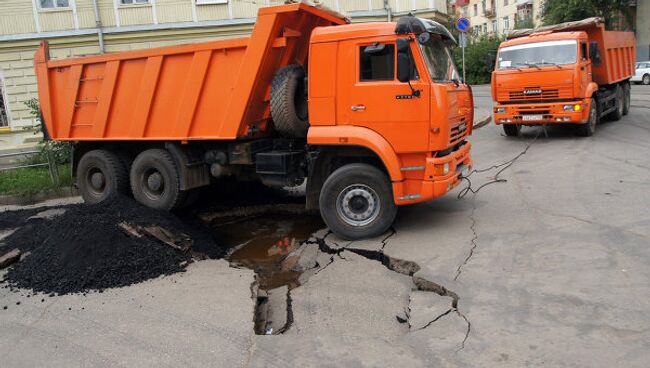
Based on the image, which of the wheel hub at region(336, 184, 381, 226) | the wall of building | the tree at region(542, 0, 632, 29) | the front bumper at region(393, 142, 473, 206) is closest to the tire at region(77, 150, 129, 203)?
the wheel hub at region(336, 184, 381, 226)

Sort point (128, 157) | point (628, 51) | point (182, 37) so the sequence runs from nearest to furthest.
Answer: point (128, 157) < point (628, 51) < point (182, 37)

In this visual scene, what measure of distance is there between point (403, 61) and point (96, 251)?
13.6ft

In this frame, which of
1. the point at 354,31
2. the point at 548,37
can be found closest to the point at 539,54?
the point at 548,37

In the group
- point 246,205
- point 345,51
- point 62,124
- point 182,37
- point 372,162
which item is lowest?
point 246,205

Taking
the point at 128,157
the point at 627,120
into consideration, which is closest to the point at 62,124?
the point at 128,157

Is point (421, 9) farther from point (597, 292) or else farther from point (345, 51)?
point (597, 292)

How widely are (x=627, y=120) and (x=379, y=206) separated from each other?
12146mm

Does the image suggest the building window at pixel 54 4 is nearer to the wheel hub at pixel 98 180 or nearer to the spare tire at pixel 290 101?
the wheel hub at pixel 98 180

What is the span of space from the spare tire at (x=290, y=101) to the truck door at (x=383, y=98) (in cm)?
79

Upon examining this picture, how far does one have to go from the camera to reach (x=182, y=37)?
64.9ft

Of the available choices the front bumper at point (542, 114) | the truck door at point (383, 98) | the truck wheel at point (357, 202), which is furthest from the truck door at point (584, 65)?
the truck wheel at point (357, 202)

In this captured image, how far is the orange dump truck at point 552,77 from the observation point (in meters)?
11.8

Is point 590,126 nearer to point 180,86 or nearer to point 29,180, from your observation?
point 180,86

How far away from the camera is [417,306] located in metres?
4.58
